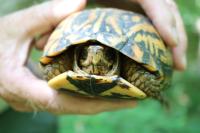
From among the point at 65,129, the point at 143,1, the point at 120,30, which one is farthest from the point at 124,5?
the point at 65,129

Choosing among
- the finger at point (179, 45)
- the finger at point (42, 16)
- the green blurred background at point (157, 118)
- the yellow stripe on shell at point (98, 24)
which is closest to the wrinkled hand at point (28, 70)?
the finger at point (42, 16)

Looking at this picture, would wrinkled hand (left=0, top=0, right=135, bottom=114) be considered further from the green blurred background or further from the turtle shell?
the green blurred background

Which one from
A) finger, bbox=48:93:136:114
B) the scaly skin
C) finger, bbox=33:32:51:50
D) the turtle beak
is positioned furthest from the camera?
finger, bbox=33:32:51:50

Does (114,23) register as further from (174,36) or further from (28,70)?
(28,70)

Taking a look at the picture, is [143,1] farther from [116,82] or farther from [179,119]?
[179,119]

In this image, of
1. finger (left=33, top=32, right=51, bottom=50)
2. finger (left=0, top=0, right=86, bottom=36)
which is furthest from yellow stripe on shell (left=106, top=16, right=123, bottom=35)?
finger (left=33, top=32, right=51, bottom=50)

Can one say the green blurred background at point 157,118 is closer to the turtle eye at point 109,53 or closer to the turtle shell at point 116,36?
the turtle shell at point 116,36

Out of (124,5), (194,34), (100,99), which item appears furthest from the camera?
(194,34)
